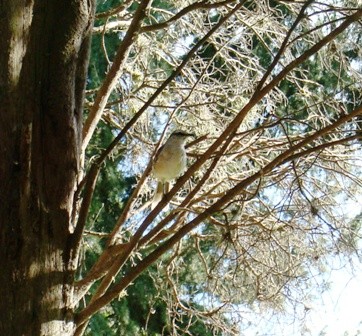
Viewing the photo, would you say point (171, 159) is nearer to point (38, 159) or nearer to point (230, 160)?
point (230, 160)

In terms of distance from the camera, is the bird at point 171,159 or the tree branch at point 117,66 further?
the bird at point 171,159

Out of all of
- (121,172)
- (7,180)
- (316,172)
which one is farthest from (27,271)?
(121,172)

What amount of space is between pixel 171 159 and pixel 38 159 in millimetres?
1969

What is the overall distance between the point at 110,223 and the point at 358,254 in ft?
12.9

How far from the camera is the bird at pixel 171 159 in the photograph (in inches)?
164

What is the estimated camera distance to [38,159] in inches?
89.0

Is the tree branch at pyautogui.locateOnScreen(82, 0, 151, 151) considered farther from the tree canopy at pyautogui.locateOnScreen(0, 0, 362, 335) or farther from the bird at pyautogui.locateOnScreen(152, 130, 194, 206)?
the bird at pyautogui.locateOnScreen(152, 130, 194, 206)

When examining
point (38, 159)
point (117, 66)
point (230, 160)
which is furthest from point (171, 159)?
point (38, 159)

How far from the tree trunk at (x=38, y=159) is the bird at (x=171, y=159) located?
180cm

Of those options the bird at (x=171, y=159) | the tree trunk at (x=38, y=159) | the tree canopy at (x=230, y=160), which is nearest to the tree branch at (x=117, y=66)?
the tree canopy at (x=230, y=160)

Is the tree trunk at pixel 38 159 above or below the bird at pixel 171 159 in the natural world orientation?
below

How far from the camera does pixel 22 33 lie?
7.49ft

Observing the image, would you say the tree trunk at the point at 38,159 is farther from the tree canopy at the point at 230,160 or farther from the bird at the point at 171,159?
the bird at the point at 171,159

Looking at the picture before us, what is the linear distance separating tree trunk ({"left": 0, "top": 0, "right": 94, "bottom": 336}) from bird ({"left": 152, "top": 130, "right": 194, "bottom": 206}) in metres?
1.80
